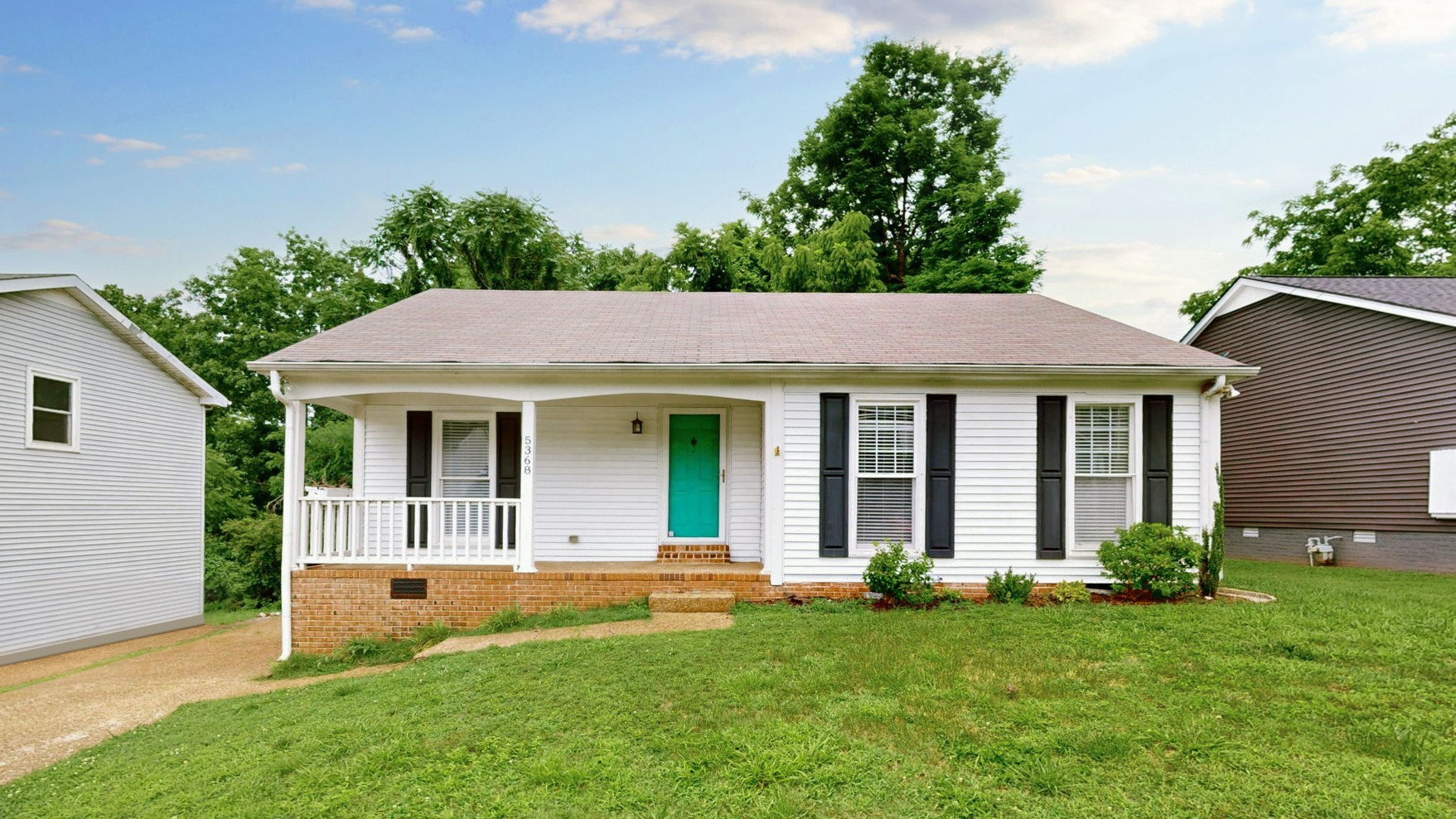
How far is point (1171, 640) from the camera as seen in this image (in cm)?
605

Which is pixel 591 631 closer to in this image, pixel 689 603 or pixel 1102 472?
pixel 689 603

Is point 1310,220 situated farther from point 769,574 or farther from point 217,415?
point 217,415

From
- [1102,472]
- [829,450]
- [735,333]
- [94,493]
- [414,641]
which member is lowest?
[414,641]

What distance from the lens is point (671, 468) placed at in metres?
9.75

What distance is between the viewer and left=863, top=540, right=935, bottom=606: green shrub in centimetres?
796

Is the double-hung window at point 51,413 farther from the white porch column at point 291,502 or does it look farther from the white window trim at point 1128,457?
the white window trim at point 1128,457

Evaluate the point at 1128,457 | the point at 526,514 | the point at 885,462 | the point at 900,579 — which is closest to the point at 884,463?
the point at 885,462

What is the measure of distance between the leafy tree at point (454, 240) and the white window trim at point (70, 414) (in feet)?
40.4

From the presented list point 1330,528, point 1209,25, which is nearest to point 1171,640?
point 1330,528

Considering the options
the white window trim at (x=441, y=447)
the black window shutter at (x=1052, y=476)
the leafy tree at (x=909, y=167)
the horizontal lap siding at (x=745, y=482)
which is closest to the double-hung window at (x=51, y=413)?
the white window trim at (x=441, y=447)

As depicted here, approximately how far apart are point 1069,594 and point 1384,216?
21870 mm

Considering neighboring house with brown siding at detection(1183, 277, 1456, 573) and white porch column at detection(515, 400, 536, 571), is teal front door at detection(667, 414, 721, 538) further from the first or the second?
neighboring house with brown siding at detection(1183, 277, 1456, 573)

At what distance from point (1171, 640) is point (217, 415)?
86.0ft

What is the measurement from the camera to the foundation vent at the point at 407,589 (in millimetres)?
7953
